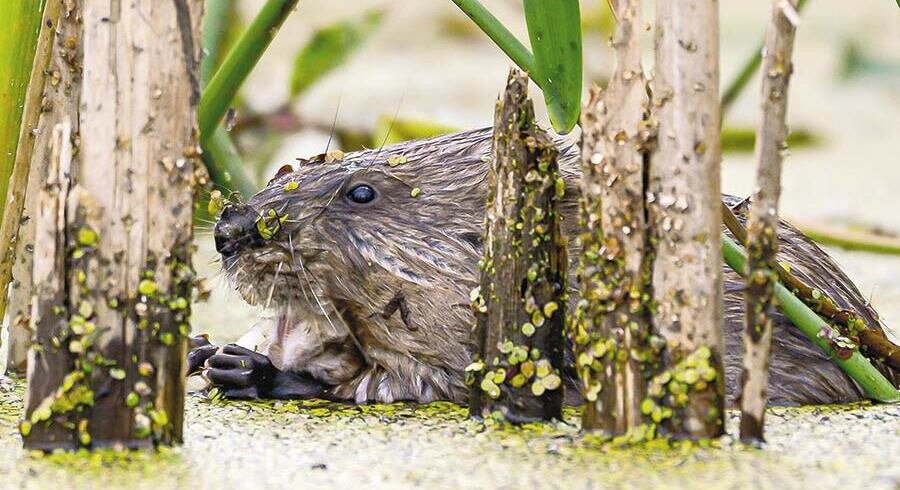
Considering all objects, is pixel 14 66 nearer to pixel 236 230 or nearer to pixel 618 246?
pixel 236 230

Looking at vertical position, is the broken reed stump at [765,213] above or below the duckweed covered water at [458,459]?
above

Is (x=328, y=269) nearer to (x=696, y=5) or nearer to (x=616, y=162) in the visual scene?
(x=616, y=162)

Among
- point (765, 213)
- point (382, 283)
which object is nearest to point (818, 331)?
point (765, 213)

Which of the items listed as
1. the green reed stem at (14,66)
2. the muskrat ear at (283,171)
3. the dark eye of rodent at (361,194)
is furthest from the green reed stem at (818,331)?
the green reed stem at (14,66)

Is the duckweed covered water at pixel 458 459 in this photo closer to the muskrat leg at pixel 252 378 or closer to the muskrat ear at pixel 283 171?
the muskrat leg at pixel 252 378

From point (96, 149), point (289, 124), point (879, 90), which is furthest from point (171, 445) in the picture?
point (879, 90)

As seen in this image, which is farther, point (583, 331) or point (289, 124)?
point (289, 124)

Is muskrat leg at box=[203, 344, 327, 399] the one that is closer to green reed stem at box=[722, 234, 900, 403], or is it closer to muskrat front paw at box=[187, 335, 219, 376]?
muskrat front paw at box=[187, 335, 219, 376]
